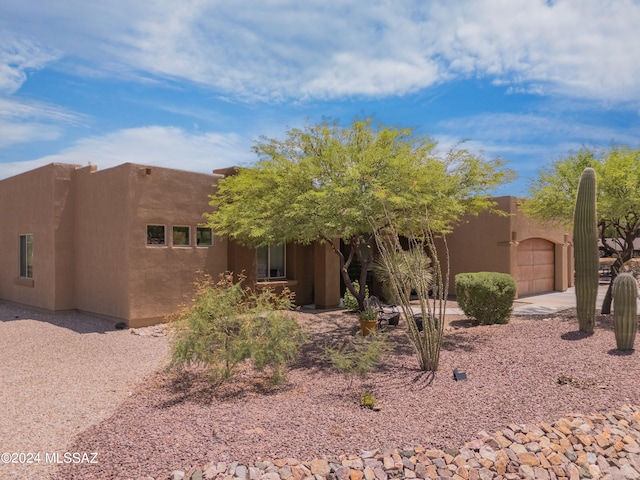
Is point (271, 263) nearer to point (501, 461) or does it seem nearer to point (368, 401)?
point (368, 401)

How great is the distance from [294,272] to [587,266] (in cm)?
859

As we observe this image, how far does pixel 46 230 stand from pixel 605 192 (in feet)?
49.7

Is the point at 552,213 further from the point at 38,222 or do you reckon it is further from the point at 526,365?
the point at 38,222

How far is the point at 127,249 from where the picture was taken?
12000 mm

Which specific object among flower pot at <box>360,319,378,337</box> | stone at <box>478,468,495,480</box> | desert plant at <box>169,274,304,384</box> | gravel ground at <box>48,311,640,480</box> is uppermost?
desert plant at <box>169,274,304,384</box>

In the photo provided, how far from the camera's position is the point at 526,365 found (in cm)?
747

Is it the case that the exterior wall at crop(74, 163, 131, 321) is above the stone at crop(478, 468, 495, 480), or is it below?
above

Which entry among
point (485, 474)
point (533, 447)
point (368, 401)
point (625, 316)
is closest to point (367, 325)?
point (368, 401)

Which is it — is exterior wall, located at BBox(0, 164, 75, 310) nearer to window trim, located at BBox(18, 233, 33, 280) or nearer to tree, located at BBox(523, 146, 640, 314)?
window trim, located at BBox(18, 233, 33, 280)

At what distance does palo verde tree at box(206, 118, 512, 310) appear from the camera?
29.7ft

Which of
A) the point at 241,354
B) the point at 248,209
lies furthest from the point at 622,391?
the point at 248,209

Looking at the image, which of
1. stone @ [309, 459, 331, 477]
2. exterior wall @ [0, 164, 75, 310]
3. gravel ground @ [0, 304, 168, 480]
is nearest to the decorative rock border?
stone @ [309, 459, 331, 477]

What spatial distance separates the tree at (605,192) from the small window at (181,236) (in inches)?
386

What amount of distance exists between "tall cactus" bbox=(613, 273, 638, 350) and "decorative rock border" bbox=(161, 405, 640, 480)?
325 cm
